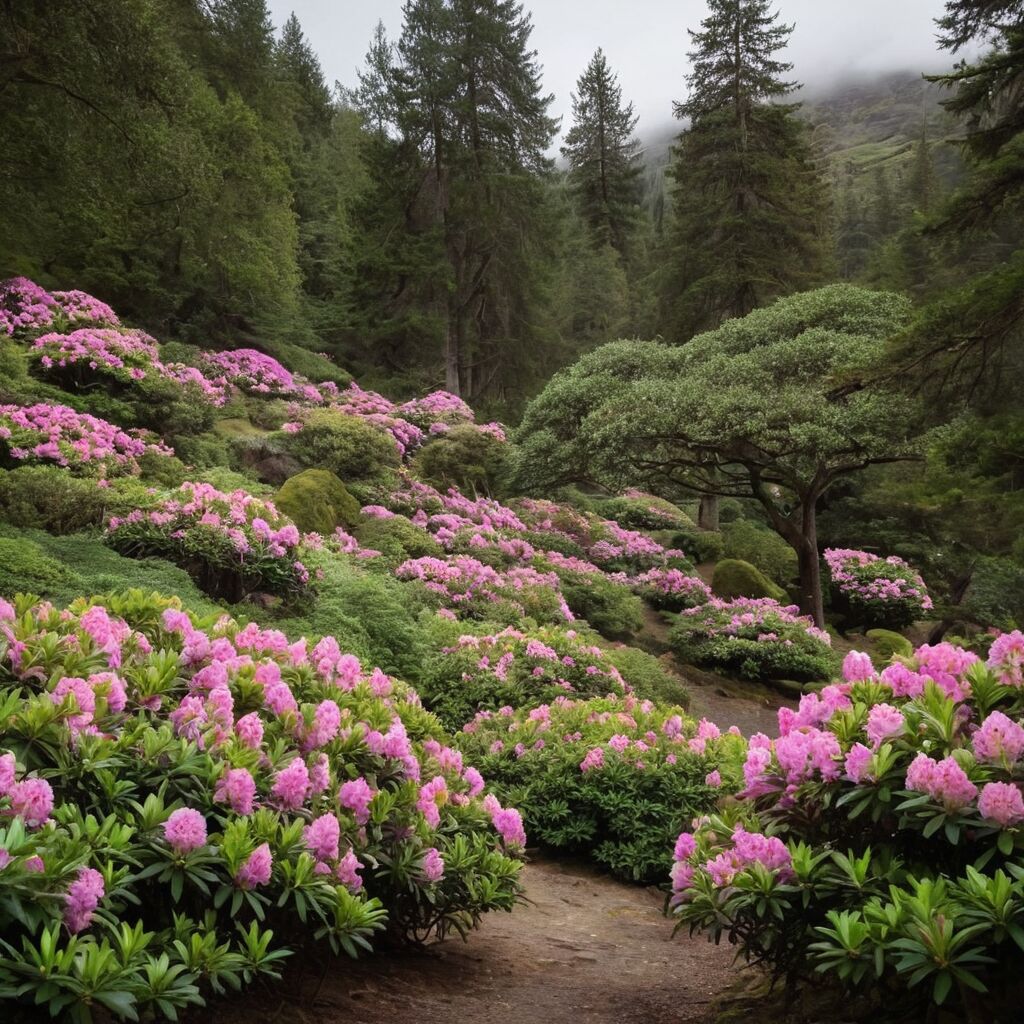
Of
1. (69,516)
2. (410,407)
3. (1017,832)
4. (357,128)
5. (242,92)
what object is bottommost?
(1017,832)

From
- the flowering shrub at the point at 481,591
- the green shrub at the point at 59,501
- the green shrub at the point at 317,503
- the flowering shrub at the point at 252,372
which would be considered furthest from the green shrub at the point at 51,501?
the flowering shrub at the point at 252,372

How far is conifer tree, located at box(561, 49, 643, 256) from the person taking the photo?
40.1m

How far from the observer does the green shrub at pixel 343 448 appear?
13945mm

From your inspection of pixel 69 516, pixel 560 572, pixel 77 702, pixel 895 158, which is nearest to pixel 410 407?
pixel 560 572

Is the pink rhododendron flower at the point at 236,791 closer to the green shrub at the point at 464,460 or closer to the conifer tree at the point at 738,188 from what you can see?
the green shrub at the point at 464,460

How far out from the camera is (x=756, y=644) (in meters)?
11.6

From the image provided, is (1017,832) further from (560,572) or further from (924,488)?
(560,572)

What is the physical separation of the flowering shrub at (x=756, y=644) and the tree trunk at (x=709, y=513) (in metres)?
9.83

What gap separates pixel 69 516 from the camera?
7789 mm

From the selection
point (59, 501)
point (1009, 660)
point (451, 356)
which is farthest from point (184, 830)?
point (451, 356)

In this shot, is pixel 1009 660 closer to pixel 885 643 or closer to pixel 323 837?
pixel 323 837

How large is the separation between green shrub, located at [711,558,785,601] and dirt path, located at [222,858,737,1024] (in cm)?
1216

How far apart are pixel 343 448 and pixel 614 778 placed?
10.0 m

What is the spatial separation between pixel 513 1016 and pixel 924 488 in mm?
5812
